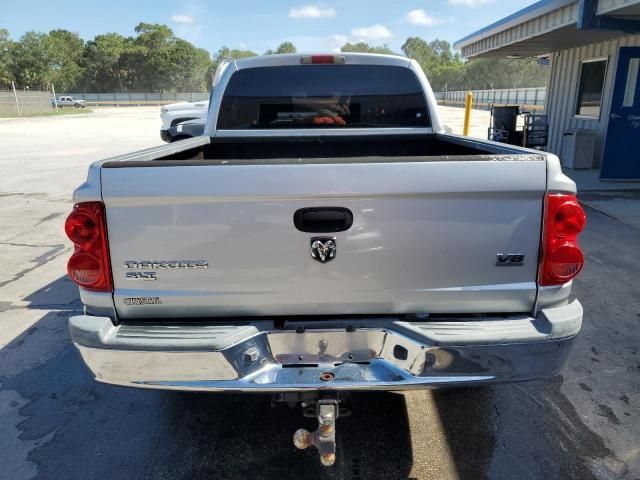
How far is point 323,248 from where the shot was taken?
2.15 m

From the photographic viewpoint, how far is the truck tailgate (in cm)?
208

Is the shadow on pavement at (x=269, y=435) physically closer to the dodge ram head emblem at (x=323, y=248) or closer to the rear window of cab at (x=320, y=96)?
the dodge ram head emblem at (x=323, y=248)

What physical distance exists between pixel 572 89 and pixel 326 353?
1333 centimetres

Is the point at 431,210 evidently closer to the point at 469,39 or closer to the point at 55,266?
the point at 55,266

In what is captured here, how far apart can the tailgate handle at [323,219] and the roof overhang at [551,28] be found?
7525mm

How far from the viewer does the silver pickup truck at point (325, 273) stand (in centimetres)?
209

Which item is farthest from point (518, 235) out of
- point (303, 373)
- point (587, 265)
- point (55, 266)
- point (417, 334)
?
point (55, 266)

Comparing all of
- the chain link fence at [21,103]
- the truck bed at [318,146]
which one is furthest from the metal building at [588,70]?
the chain link fence at [21,103]

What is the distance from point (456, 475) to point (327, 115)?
2.88 m

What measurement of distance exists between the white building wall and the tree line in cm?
6745

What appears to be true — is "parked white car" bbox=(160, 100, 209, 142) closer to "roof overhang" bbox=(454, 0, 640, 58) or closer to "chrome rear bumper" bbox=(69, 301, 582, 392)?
"roof overhang" bbox=(454, 0, 640, 58)

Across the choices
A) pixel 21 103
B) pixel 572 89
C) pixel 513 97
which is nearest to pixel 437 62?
pixel 513 97

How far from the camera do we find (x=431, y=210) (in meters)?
2.13

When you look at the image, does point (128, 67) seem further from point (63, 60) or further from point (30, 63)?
point (30, 63)
